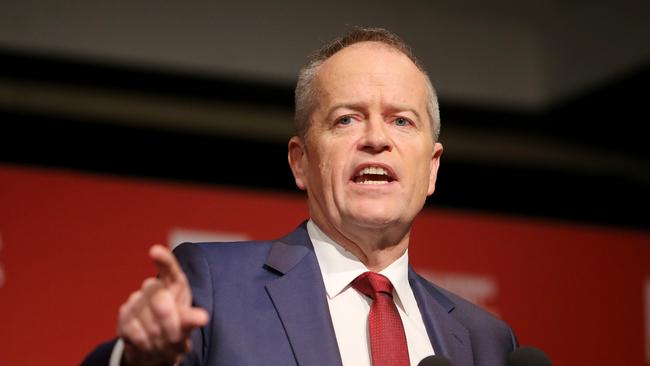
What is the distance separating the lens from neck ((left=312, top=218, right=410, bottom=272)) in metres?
1.96

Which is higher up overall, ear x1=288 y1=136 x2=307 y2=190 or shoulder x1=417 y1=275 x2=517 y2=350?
ear x1=288 y1=136 x2=307 y2=190

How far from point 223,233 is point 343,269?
2150 mm

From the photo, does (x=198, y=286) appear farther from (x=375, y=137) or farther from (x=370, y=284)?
(x=375, y=137)

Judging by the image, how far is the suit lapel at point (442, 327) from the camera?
195cm

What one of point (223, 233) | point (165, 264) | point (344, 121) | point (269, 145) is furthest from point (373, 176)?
point (269, 145)

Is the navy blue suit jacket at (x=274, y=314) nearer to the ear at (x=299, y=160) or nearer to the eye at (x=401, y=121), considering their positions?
the ear at (x=299, y=160)

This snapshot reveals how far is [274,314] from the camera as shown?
70.4 inches

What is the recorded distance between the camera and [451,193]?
5.27 metres

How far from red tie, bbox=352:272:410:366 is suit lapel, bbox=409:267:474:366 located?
102 millimetres

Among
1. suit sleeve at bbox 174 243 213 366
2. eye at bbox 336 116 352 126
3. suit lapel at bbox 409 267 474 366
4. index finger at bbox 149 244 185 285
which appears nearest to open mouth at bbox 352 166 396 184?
eye at bbox 336 116 352 126

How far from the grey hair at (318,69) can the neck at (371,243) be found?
254mm

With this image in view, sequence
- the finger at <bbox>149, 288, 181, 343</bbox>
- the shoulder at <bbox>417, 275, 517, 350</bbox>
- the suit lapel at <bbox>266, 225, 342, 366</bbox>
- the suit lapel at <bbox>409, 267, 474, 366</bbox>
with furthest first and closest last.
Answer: the shoulder at <bbox>417, 275, 517, 350</bbox>, the suit lapel at <bbox>409, 267, 474, 366</bbox>, the suit lapel at <bbox>266, 225, 342, 366</bbox>, the finger at <bbox>149, 288, 181, 343</bbox>

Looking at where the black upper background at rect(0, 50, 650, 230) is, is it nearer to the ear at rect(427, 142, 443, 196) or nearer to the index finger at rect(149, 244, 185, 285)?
the ear at rect(427, 142, 443, 196)

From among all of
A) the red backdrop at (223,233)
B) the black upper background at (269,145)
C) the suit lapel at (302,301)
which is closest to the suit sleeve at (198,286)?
the suit lapel at (302,301)
